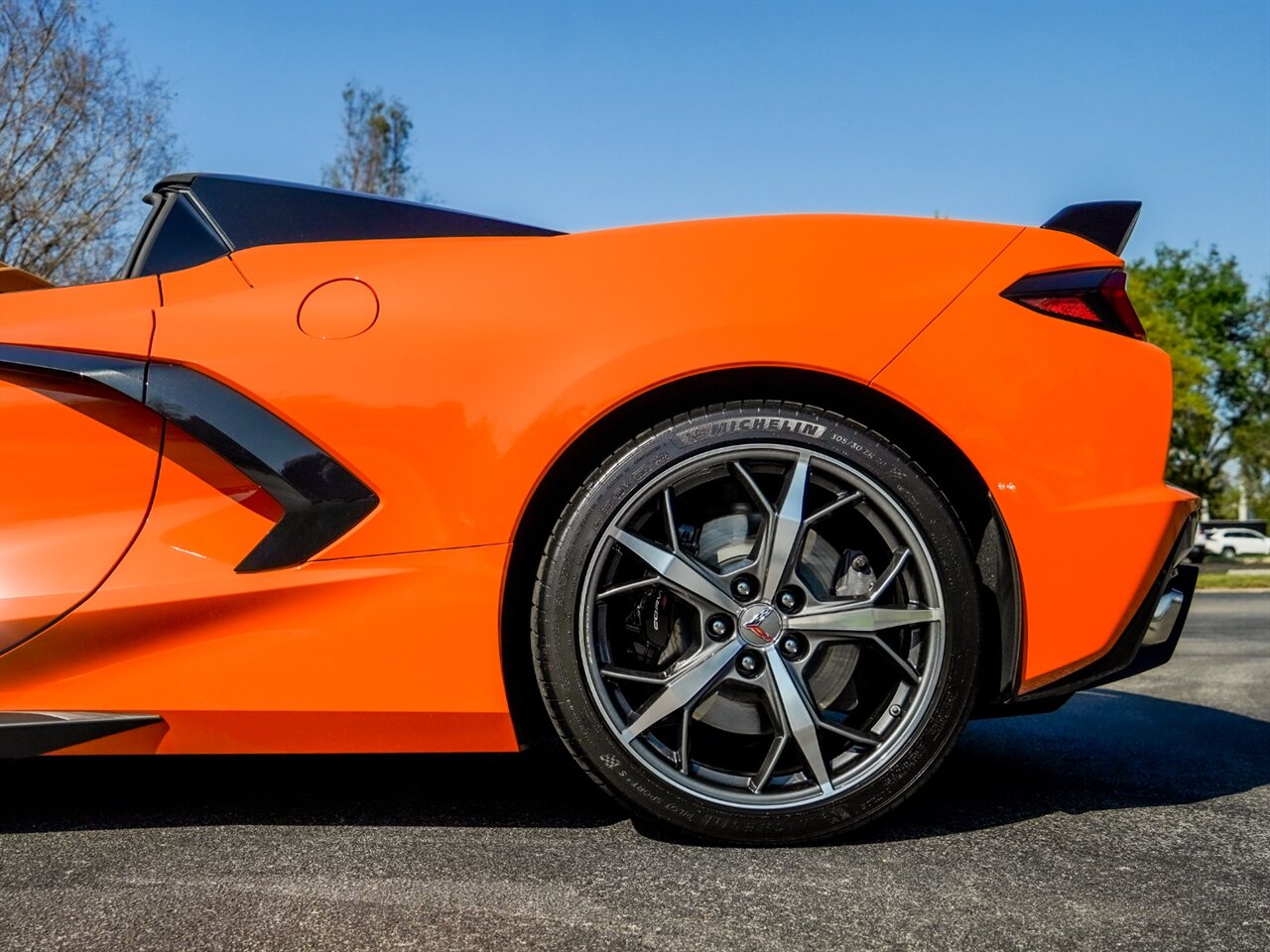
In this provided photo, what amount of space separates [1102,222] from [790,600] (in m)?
0.99

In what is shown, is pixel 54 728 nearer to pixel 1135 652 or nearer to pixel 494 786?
pixel 494 786

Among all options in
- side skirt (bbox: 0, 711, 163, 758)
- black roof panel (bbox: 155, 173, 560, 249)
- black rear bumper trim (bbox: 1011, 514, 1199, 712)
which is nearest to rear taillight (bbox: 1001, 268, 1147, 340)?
black rear bumper trim (bbox: 1011, 514, 1199, 712)

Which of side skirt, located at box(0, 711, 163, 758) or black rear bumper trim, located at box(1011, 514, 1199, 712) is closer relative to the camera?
side skirt, located at box(0, 711, 163, 758)

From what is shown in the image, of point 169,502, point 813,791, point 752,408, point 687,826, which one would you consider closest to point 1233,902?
point 813,791

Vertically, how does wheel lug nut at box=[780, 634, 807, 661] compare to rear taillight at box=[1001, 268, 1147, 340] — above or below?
below

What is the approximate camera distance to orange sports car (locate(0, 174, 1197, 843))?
1.86 meters

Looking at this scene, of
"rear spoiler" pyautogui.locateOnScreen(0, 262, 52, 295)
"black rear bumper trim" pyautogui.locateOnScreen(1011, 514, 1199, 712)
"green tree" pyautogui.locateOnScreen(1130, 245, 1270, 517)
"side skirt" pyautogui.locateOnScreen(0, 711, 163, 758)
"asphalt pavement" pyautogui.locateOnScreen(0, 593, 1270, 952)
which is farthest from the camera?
"green tree" pyautogui.locateOnScreen(1130, 245, 1270, 517)

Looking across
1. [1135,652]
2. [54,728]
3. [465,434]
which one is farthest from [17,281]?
[1135,652]

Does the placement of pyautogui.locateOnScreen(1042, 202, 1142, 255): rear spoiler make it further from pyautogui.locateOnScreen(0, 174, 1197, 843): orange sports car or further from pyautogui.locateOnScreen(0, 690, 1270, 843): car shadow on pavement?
pyautogui.locateOnScreen(0, 690, 1270, 843): car shadow on pavement

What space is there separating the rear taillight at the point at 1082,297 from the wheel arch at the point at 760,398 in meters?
0.31

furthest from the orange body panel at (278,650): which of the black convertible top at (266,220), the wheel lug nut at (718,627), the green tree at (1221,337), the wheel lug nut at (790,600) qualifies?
the green tree at (1221,337)

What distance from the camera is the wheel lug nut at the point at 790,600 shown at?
187 cm

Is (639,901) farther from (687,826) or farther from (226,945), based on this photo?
(226,945)

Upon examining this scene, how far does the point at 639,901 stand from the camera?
1.60 m
